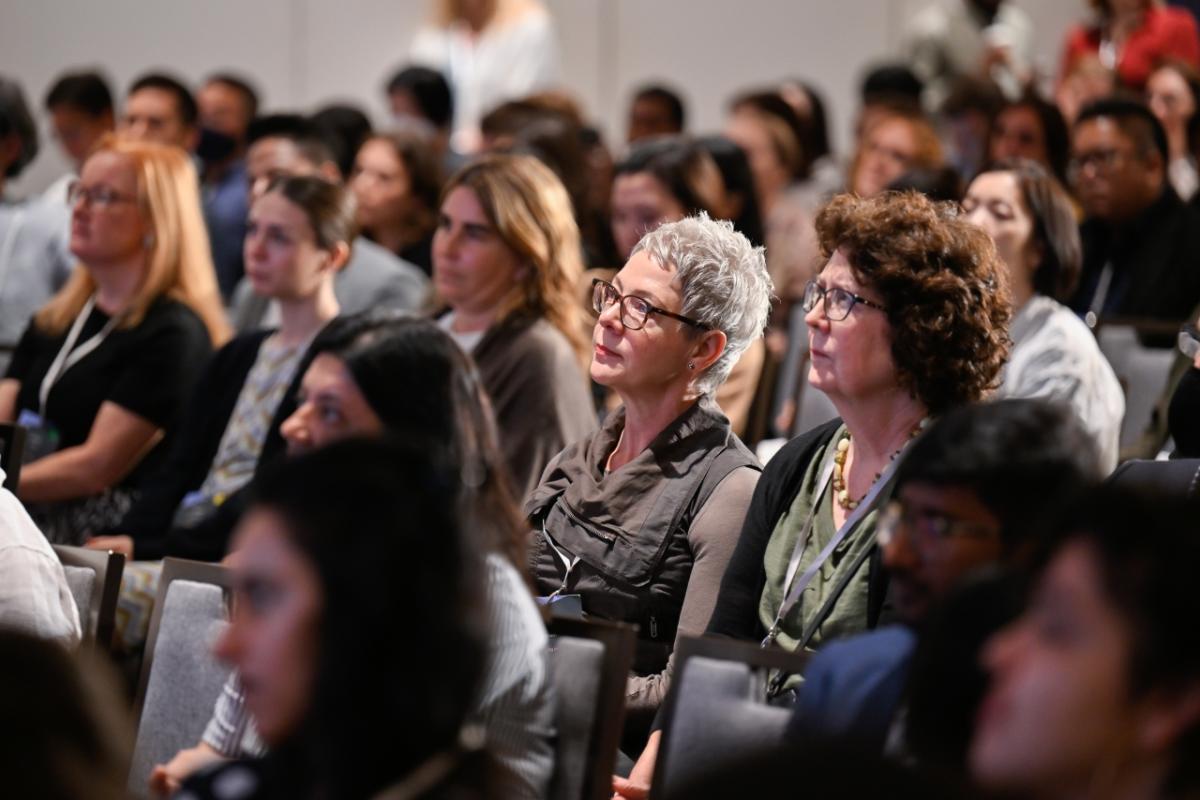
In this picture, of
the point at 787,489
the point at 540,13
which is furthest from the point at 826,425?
the point at 540,13

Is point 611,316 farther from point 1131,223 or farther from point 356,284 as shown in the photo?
point 1131,223

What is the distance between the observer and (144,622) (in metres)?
3.32

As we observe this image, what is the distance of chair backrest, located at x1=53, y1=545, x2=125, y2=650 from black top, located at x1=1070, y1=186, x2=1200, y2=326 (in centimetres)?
315

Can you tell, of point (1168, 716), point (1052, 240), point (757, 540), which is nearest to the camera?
point (1168, 716)

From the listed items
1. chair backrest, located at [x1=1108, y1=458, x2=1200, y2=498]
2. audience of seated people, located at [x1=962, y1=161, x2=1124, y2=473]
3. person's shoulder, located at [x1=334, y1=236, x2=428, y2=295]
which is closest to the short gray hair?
chair backrest, located at [x1=1108, y1=458, x2=1200, y2=498]

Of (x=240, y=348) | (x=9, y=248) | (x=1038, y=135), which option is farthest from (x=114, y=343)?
(x=1038, y=135)

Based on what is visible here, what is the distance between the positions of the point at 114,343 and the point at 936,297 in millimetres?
2232

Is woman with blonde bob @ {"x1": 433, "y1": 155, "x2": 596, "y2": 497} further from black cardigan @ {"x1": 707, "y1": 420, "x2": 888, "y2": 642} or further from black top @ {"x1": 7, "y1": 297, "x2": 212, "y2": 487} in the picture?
black cardigan @ {"x1": 707, "y1": 420, "x2": 888, "y2": 642}


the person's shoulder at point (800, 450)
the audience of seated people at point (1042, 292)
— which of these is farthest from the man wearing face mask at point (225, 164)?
the person's shoulder at point (800, 450)

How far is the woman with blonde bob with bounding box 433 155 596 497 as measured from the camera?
3.59m

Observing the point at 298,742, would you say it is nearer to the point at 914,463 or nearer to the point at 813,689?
the point at 813,689

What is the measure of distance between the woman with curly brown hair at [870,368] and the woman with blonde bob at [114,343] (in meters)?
1.90

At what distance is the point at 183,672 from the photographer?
89.4 inches

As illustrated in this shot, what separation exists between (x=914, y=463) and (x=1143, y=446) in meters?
2.08
